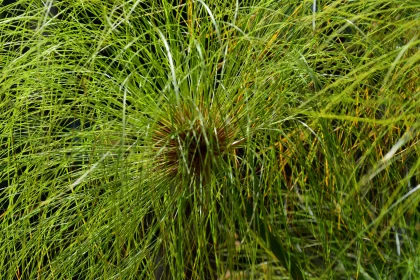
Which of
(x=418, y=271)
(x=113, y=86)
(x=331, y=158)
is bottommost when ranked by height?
(x=418, y=271)

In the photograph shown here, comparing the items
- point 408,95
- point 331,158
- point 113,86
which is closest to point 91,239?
point 113,86

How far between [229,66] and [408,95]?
0.69ft

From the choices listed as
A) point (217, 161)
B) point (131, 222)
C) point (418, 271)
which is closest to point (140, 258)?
point (131, 222)

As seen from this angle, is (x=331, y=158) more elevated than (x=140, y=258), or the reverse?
(x=331, y=158)

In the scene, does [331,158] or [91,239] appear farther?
[91,239]

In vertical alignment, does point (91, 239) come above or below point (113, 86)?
below

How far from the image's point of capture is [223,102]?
91cm

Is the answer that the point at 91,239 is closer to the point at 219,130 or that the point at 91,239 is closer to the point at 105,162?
the point at 105,162

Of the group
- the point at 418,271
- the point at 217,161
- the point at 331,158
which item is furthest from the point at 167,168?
the point at 418,271

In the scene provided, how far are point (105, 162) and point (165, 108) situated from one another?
0.11 meters

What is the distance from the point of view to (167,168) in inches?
36.4

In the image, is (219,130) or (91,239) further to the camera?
(91,239)

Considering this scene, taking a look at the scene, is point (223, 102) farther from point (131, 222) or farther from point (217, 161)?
point (131, 222)

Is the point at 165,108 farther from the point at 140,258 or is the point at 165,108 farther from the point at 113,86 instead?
the point at 140,258
